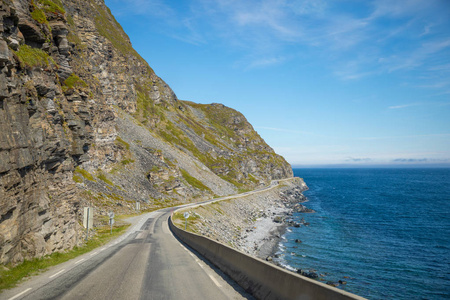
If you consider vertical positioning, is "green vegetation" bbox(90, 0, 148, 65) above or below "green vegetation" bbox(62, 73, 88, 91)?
above

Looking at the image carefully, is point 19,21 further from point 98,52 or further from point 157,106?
point 157,106

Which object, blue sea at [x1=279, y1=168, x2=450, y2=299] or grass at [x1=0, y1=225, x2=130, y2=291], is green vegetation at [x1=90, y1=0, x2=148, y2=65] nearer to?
blue sea at [x1=279, y1=168, x2=450, y2=299]

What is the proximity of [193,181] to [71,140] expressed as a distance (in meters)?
66.1

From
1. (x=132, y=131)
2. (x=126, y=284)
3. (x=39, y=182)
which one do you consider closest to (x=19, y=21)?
(x=39, y=182)

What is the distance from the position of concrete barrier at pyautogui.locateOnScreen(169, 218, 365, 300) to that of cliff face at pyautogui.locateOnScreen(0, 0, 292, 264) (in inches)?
390

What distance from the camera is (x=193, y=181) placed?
301 ft

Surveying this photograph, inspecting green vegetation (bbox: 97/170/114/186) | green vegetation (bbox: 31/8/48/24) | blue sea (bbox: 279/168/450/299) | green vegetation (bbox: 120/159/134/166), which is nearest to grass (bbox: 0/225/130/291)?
green vegetation (bbox: 31/8/48/24)

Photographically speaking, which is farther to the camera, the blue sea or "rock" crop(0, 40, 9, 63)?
the blue sea

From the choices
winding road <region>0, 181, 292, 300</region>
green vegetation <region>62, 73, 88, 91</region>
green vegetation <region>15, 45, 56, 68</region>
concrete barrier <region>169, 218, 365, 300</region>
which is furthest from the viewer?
green vegetation <region>62, 73, 88, 91</region>

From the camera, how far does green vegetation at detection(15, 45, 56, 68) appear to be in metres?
17.6

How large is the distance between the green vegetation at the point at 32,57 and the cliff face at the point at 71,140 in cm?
9

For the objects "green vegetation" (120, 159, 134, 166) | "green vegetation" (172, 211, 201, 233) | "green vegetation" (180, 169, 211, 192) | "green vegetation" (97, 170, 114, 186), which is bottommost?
"green vegetation" (172, 211, 201, 233)

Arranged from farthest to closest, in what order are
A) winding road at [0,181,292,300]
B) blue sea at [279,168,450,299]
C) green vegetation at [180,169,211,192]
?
green vegetation at [180,169,211,192] → blue sea at [279,168,450,299] → winding road at [0,181,292,300]

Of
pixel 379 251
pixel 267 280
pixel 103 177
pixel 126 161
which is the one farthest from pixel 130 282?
pixel 126 161
